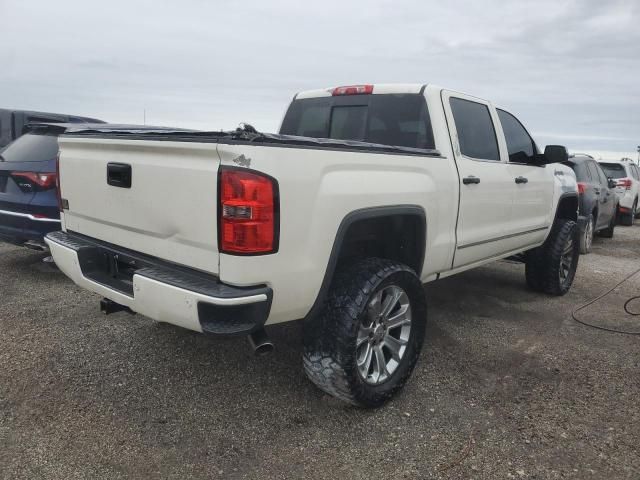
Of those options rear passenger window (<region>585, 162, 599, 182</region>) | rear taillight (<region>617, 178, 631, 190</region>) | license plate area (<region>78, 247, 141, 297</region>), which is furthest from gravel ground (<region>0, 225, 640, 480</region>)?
rear taillight (<region>617, 178, 631, 190</region>)

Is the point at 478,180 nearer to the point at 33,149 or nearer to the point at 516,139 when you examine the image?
the point at 516,139

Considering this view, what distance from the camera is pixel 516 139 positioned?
4.75 meters

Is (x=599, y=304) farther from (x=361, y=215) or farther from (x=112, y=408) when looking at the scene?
(x=112, y=408)

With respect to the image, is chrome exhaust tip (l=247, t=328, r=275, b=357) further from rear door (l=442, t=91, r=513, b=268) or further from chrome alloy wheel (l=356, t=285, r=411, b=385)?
rear door (l=442, t=91, r=513, b=268)

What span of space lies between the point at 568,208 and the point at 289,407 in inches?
162

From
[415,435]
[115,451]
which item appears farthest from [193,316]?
[415,435]

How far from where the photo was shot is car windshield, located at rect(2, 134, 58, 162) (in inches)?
207

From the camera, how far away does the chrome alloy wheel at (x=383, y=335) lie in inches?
116

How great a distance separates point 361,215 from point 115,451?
1.69 metres

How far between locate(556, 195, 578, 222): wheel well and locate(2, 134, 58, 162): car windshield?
524 cm

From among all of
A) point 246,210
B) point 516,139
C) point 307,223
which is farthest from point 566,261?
point 246,210

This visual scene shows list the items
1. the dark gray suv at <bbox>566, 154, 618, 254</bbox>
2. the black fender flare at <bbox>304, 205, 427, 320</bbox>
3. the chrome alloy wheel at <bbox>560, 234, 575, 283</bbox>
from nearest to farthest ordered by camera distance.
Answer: the black fender flare at <bbox>304, 205, 427, 320</bbox> → the chrome alloy wheel at <bbox>560, 234, 575, 283</bbox> → the dark gray suv at <bbox>566, 154, 618, 254</bbox>

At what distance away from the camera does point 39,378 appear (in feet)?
10.7

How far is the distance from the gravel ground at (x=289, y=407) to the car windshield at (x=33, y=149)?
1602 mm
